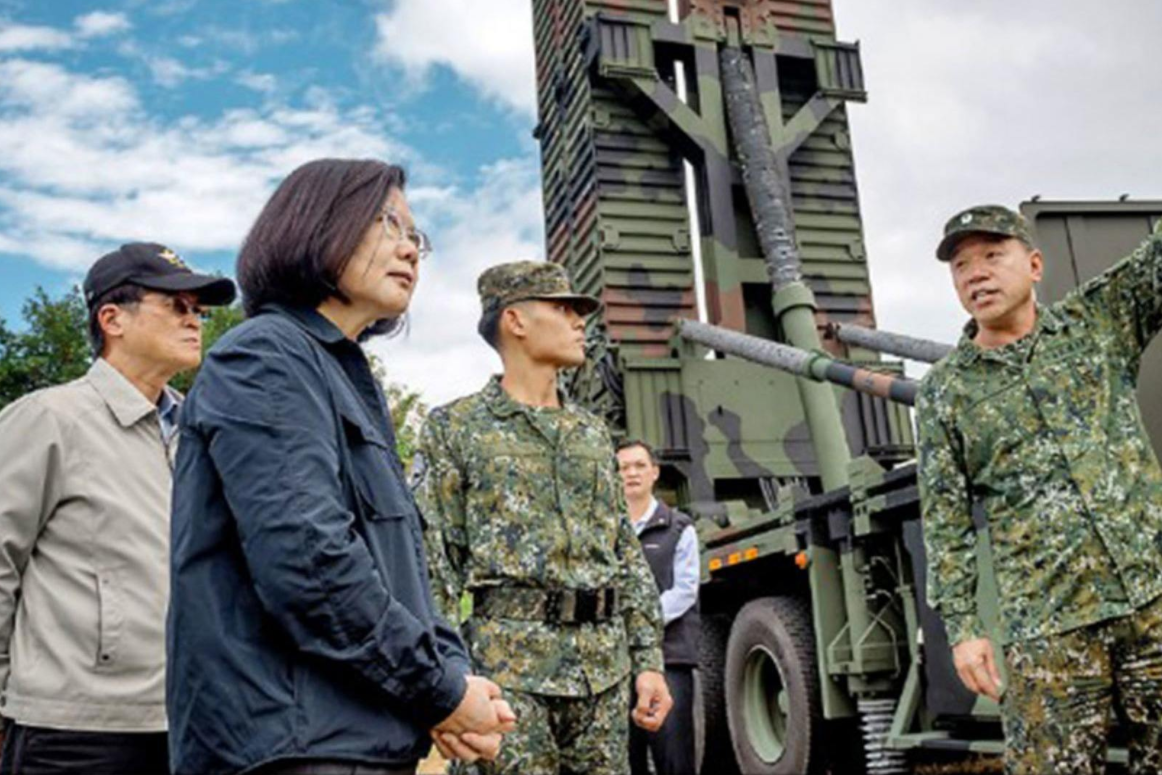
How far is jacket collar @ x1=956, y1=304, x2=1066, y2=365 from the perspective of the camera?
107 inches

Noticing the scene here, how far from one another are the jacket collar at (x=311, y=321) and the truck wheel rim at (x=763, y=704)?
5.02 metres

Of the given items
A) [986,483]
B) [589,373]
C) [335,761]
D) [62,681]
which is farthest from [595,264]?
[335,761]

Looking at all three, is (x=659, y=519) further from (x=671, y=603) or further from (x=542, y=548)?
(x=542, y=548)

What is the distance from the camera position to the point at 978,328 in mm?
2846

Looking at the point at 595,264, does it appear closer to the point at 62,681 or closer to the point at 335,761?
the point at 62,681

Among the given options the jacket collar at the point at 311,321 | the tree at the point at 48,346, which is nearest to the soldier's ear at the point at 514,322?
the jacket collar at the point at 311,321

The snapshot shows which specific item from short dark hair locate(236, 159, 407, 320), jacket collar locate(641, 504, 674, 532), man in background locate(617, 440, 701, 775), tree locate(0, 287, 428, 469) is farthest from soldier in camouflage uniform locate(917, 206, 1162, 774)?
tree locate(0, 287, 428, 469)

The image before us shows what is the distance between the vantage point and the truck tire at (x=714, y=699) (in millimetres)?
7004

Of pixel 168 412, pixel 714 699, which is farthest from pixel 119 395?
pixel 714 699

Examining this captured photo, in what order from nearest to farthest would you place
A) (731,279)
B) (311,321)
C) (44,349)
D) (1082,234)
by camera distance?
(311,321) → (1082,234) → (731,279) → (44,349)

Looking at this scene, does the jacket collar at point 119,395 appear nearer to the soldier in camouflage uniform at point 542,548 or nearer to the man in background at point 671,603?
the soldier in camouflage uniform at point 542,548

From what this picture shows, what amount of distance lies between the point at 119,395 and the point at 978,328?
1859mm

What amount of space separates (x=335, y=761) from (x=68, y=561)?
996 mm

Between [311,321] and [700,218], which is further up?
[700,218]
